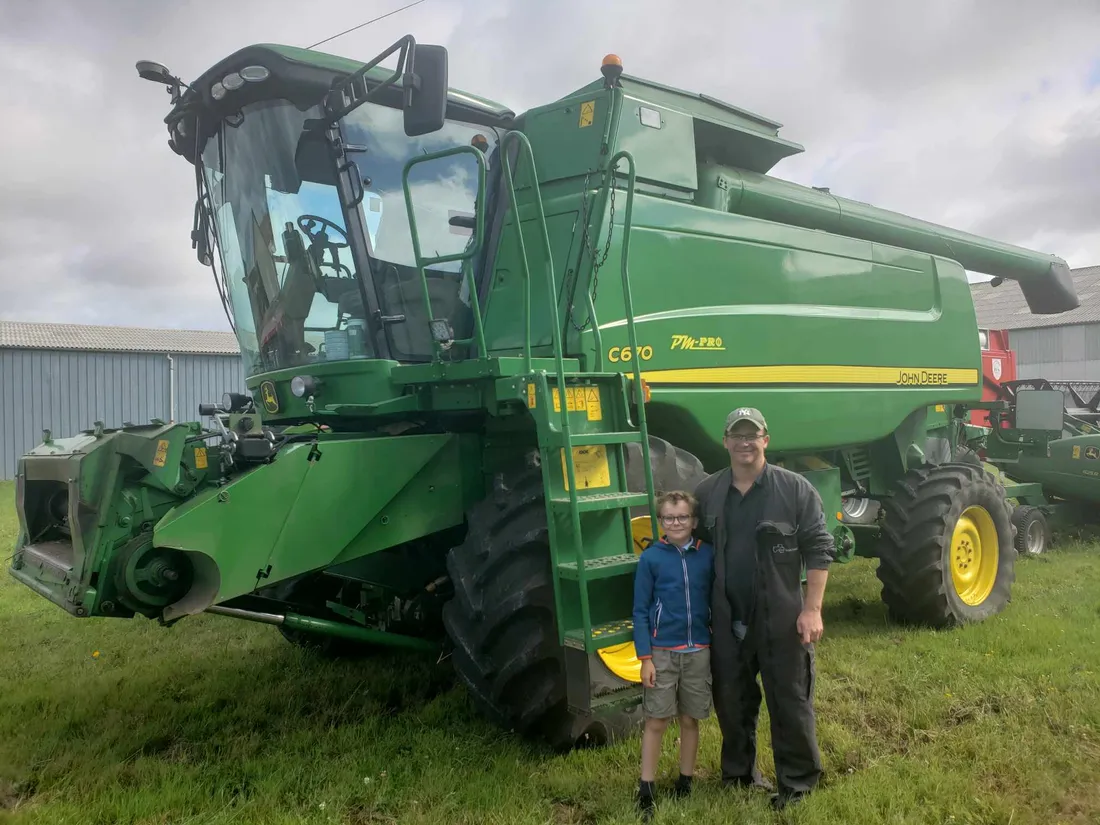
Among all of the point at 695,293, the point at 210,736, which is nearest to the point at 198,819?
the point at 210,736

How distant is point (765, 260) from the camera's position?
192 inches

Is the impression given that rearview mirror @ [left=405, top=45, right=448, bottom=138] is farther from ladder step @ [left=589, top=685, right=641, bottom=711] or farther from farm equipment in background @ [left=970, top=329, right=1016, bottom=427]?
farm equipment in background @ [left=970, top=329, right=1016, bottom=427]

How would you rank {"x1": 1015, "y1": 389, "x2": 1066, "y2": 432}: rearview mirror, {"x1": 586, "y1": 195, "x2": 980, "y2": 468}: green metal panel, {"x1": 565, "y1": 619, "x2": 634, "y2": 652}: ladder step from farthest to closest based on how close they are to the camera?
{"x1": 1015, "y1": 389, "x2": 1066, "y2": 432}: rearview mirror, {"x1": 586, "y1": 195, "x2": 980, "y2": 468}: green metal panel, {"x1": 565, "y1": 619, "x2": 634, "y2": 652}: ladder step

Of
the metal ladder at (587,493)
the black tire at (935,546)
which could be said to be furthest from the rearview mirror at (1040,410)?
the metal ladder at (587,493)

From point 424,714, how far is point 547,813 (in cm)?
112

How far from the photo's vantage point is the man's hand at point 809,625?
303 centimetres

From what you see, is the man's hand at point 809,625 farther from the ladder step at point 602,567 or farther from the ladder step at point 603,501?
the ladder step at point 603,501

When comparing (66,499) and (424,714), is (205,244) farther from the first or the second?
(424,714)

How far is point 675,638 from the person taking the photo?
311cm

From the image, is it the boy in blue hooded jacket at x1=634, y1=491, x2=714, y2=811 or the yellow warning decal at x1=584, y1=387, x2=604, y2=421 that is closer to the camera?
the boy in blue hooded jacket at x1=634, y1=491, x2=714, y2=811

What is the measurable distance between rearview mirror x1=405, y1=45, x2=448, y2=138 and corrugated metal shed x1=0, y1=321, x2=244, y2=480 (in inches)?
768

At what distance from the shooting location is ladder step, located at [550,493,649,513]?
3318 mm

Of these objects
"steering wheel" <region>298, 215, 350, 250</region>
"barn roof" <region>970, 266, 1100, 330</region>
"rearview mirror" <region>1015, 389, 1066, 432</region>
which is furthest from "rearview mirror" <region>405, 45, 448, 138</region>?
"barn roof" <region>970, 266, 1100, 330</region>

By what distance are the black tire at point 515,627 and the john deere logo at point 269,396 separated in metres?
1.53
